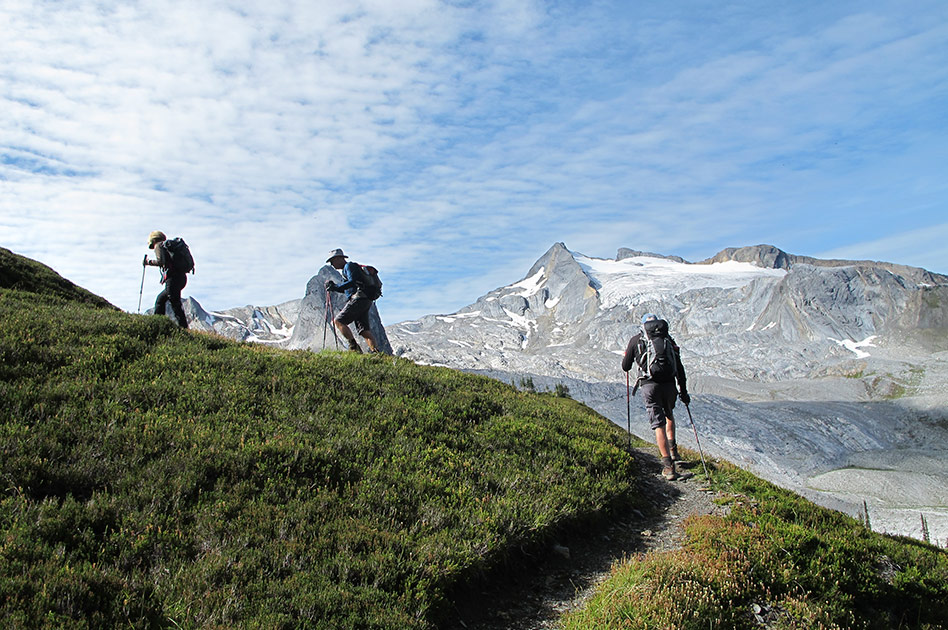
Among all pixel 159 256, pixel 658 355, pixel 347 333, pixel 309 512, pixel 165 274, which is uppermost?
pixel 159 256

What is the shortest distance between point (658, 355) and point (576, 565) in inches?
234

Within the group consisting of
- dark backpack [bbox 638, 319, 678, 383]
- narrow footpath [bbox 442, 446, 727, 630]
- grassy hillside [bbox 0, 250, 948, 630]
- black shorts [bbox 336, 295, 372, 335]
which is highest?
black shorts [bbox 336, 295, 372, 335]

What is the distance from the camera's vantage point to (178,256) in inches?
687

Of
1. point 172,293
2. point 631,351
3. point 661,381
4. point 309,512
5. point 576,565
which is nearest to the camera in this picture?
point 309,512

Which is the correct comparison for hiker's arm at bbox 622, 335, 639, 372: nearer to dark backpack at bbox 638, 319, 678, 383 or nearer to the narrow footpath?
dark backpack at bbox 638, 319, 678, 383

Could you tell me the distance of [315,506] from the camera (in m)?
7.57

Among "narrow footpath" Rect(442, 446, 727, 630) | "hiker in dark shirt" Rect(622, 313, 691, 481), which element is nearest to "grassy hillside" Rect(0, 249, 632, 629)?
"narrow footpath" Rect(442, 446, 727, 630)

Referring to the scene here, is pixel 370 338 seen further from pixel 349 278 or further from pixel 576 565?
pixel 576 565

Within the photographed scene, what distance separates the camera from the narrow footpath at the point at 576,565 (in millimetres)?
7066

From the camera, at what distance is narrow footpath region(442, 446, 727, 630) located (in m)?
7.07

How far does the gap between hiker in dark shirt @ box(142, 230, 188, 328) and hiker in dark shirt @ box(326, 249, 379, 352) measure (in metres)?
4.52

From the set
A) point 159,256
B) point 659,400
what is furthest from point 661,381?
point 159,256

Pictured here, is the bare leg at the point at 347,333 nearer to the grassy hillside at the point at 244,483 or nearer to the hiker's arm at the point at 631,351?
the grassy hillside at the point at 244,483

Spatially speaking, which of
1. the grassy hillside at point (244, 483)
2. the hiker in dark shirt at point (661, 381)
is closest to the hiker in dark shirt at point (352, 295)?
the grassy hillside at point (244, 483)
